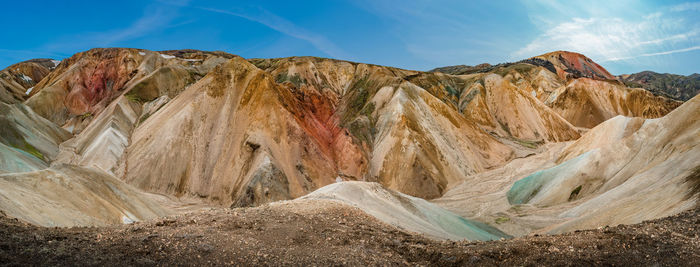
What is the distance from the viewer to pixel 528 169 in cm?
4284

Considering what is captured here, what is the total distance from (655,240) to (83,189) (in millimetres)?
21160

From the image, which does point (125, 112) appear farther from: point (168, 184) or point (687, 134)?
point (687, 134)

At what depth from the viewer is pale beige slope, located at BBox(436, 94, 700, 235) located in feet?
63.8

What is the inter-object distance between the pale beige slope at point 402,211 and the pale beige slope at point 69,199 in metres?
8.77

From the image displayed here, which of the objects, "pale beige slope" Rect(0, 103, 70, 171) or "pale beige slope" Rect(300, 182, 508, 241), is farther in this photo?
"pale beige slope" Rect(0, 103, 70, 171)

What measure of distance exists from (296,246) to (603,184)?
1023 inches

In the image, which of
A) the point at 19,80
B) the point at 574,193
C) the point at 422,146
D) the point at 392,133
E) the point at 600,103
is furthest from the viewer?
the point at 19,80

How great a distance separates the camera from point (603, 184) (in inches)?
1176

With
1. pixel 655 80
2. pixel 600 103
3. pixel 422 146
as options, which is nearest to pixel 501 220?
pixel 422 146

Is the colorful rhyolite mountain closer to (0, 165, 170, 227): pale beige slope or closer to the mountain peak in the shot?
(0, 165, 170, 227): pale beige slope

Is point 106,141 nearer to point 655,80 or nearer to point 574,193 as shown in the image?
point 574,193

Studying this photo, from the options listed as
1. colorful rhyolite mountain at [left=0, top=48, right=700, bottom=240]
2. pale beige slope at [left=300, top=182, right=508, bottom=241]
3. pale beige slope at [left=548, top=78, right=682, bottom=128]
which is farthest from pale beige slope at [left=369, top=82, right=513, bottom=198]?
pale beige slope at [left=548, top=78, right=682, bottom=128]

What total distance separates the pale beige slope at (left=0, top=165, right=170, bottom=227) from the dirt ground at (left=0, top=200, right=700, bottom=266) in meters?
5.70

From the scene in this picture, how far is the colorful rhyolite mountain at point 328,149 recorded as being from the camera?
847 inches
